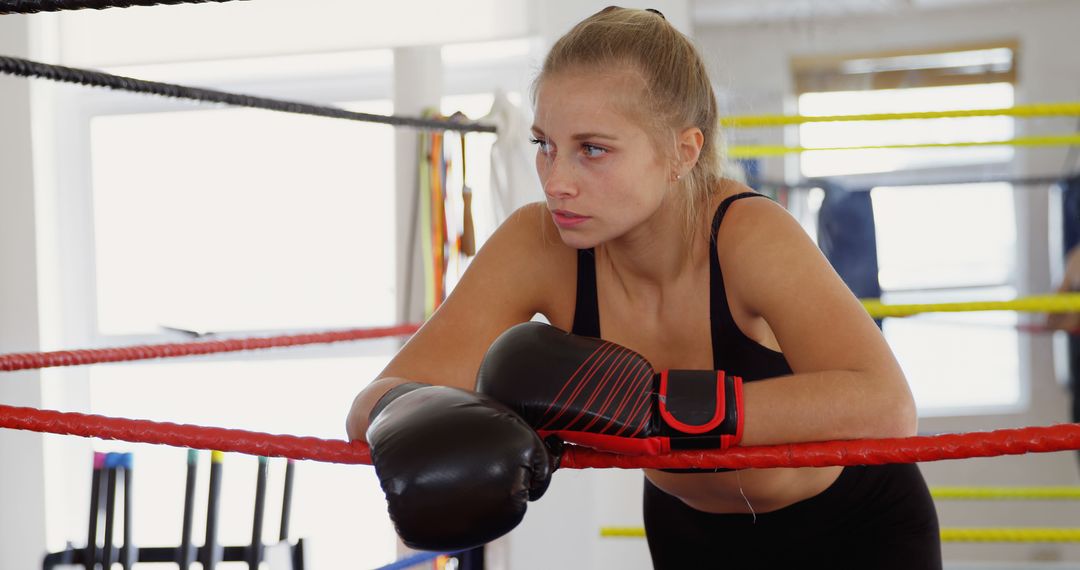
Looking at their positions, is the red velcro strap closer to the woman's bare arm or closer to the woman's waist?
the woman's bare arm

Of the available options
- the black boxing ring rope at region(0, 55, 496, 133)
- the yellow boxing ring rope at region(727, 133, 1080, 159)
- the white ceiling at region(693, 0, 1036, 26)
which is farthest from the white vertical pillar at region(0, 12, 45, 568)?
the yellow boxing ring rope at region(727, 133, 1080, 159)

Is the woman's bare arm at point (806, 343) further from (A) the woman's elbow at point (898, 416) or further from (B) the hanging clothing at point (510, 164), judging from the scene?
(B) the hanging clothing at point (510, 164)

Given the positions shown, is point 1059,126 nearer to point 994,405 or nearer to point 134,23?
point 994,405

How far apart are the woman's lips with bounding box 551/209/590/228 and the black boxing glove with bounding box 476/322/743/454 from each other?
0.19 m

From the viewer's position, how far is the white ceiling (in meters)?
2.53

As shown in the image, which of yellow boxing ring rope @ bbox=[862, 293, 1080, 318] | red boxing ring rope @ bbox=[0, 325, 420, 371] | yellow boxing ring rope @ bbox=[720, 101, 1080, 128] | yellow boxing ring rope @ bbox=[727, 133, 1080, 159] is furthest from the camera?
yellow boxing ring rope @ bbox=[727, 133, 1080, 159]

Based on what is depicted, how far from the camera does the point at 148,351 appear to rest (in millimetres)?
1525

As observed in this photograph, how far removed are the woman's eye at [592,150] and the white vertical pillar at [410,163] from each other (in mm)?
1437

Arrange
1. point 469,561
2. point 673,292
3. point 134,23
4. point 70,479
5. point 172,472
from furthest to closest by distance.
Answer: point 172,472 → point 70,479 → point 134,23 → point 469,561 → point 673,292

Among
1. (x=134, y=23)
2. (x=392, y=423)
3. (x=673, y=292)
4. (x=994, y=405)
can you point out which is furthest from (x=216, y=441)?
(x=134, y=23)

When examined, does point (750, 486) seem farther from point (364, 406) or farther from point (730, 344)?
point (364, 406)

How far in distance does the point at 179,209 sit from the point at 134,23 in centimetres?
70

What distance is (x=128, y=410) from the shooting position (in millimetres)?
3584

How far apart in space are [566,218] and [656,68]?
202 millimetres
